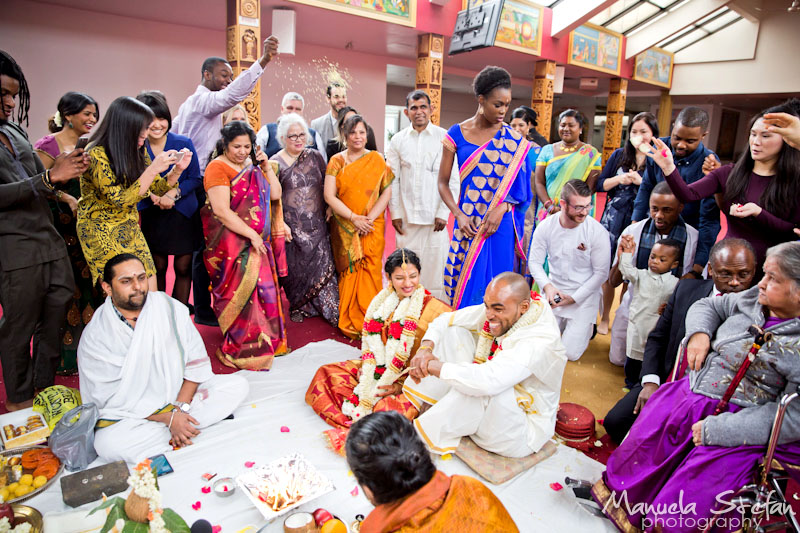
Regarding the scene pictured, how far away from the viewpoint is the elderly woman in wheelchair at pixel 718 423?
1.88 meters

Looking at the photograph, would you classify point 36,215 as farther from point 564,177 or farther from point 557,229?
point 564,177

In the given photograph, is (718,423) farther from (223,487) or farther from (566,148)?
(566,148)

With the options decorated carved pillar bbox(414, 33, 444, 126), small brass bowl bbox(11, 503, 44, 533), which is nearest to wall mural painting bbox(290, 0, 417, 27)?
decorated carved pillar bbox(414, 33, 444, 126)

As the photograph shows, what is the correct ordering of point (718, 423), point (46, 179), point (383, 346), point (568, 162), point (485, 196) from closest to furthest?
point (718, 423), point (46, 179), point (383, 346), point (485, 196), point (568, 162)

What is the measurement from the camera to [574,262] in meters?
3.80

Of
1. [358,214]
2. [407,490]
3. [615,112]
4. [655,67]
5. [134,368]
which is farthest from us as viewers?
[655,67]

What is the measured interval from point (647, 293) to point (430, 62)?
698 centimetres

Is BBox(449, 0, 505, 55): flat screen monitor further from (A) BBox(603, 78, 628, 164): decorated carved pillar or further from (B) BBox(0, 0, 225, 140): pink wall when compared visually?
(A) BBox(603, 78, 628, 164): decorated carved pillar

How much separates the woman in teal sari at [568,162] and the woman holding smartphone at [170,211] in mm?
3113

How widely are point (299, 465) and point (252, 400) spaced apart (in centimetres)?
95

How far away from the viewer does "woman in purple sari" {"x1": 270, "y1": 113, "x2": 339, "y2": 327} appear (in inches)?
169

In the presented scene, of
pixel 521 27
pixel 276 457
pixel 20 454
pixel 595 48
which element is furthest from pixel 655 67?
pixel 20 454

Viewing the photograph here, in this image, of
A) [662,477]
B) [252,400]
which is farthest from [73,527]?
[662,477]

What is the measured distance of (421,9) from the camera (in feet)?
28.5
